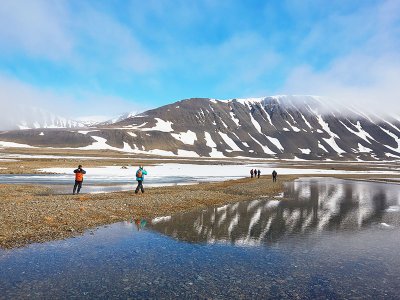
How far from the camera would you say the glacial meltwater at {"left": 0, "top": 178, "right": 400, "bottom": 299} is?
37.3 ft

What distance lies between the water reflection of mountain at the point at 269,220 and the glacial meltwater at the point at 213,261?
107mm

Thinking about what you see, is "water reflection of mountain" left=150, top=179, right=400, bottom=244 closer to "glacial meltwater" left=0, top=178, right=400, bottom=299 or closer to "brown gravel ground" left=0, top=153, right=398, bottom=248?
"glacial meltwater" left=0, top=178, right=400, bottom=299

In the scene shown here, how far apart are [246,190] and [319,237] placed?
23.7m

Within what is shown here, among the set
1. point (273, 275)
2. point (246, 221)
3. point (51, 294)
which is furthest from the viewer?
point (246, 221)

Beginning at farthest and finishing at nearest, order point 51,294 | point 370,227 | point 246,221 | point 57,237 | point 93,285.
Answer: point 246,221, point 370,227, point 57,237, point 93,285, point 51,294

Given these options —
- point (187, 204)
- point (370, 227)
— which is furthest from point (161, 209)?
point (370, 227)

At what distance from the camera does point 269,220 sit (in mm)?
24125

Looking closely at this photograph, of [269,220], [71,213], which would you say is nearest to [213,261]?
[269,220]

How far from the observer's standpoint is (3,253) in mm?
14781

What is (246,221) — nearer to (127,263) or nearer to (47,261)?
(127,263)

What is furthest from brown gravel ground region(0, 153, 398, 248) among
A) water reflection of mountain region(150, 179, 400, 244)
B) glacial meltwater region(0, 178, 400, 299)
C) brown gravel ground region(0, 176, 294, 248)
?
water reflection of mountain region(150, 179, 400, 244)

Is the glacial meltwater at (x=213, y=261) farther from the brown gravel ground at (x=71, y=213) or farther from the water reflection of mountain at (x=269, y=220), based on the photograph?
the brown gravel ground at (x=71, y=213)

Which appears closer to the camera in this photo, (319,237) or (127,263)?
(127,263)

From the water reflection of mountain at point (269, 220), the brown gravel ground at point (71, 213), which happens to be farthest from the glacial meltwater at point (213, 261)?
the brown gravel ground at point (71, 213)
